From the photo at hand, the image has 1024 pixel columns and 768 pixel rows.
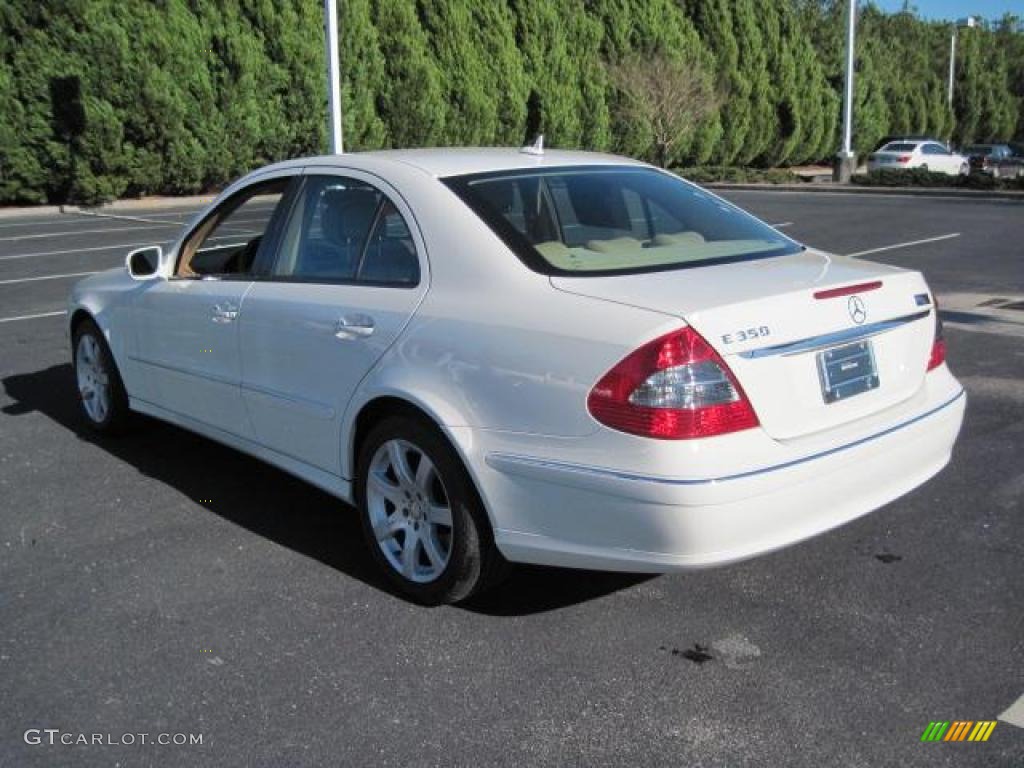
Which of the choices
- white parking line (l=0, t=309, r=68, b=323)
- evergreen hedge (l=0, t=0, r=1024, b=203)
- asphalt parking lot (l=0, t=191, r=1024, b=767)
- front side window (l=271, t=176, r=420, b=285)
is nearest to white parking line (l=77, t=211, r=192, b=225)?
evergreen hedge (l=0, t=0, r=1024, b=203)

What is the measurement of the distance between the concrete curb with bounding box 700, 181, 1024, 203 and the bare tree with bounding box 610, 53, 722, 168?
3464 mm

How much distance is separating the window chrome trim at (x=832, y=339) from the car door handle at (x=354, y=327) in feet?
4.54

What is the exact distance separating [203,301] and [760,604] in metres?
2.75

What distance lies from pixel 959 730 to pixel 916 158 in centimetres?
3276

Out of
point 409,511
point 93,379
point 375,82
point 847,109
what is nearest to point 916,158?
point 847,109

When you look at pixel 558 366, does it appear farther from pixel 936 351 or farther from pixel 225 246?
pixel 225 246

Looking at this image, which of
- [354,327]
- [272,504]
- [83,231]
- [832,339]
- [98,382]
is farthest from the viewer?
[83,231]

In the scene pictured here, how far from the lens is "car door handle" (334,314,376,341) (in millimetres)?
3920

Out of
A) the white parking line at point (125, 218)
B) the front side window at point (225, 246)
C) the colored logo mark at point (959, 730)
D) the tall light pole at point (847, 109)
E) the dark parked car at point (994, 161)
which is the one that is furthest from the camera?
the dark parked car at point (994, 161)

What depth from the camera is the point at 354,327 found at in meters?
3.98

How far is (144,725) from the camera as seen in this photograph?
3.15m

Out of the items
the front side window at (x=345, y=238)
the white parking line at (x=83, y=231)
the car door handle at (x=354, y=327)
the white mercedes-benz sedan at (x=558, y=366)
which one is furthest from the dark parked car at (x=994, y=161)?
the car door handle at (x=354, y=327)

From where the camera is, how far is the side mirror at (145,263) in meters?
5.30

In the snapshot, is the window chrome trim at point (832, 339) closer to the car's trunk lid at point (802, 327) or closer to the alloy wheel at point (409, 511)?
the car's trunk lid at point (802, 327)
